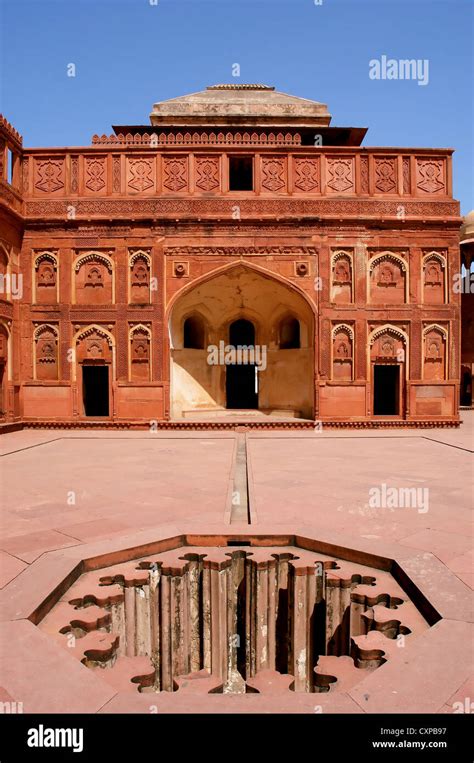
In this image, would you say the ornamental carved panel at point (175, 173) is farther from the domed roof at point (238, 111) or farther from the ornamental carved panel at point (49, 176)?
the domed roof at point (238, 111)

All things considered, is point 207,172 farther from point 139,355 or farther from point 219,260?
point 139,355

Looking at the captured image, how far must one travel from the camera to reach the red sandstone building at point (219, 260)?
14.5m

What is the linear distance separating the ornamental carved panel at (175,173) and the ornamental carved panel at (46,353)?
199 inches

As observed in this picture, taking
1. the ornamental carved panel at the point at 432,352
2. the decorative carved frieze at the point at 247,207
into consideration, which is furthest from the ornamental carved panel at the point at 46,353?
the ornamental carved panel at the point at 432,352

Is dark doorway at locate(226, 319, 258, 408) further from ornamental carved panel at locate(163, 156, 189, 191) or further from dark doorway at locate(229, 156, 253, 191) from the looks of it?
ornamental carved panel at locate(163, 156, 189, 191)

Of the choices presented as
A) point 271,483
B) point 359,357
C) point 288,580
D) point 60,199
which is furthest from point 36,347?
point 288,580

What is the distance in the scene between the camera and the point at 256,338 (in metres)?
17.7

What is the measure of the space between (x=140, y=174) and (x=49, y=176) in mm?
2459

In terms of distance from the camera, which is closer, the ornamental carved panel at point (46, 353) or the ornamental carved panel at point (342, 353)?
the ornamental carved panel at point (46, 353)

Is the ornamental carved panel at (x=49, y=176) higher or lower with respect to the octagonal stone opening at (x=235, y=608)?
higher

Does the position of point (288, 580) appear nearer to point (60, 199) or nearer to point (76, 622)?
point (76, 622)

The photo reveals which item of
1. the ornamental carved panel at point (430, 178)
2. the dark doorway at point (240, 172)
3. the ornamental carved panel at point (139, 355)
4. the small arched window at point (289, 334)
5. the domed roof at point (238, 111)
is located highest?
the domed roof at point (238, 111)

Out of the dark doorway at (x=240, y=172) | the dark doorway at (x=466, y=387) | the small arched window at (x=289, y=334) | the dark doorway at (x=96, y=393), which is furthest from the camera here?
the dark doorway at (x=466, y=387)

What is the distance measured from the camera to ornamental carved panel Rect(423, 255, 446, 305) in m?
14.9
